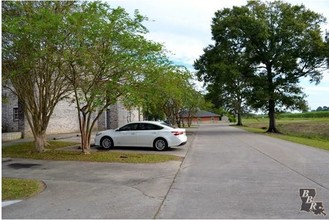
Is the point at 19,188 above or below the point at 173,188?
above

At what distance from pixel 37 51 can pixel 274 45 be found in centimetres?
3005

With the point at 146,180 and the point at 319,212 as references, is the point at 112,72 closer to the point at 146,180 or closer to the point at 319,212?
the point at 146,180

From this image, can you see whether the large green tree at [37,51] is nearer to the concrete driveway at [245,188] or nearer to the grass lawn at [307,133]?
the concrete driveway at [245,188]

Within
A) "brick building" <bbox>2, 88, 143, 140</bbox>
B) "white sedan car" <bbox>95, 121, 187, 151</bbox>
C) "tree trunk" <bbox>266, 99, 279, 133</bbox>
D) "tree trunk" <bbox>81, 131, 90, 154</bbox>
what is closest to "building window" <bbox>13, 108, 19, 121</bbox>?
"brick building" <bbox>2, 88, 143, 140</bbox>

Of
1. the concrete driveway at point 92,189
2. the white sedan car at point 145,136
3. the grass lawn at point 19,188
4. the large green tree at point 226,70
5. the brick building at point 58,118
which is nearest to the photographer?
the concrete driveway at point 92,189

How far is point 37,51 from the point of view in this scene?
12.1 meters

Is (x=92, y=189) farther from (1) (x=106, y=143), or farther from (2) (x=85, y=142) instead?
(1) (x=106, y=143)

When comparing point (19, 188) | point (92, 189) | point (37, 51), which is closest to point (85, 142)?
point (37, 51)

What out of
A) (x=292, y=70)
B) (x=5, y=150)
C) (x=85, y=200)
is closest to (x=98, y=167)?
(x=85, y=200)
